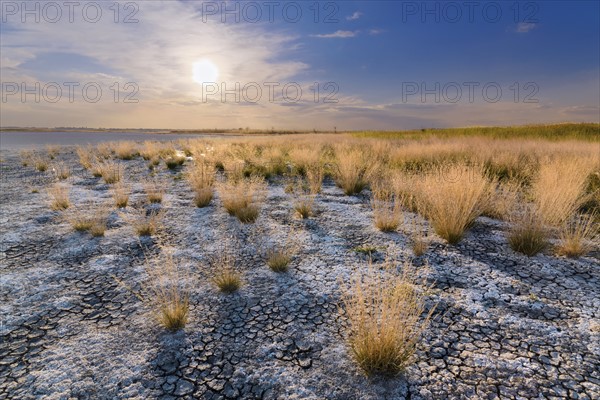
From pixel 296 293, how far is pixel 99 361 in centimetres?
175

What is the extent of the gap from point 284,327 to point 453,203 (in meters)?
3.24

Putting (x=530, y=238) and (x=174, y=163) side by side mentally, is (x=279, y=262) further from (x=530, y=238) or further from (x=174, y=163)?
(x=174, y=163)

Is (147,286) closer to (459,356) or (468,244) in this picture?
(459,356)

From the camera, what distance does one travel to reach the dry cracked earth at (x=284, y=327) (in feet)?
6.96

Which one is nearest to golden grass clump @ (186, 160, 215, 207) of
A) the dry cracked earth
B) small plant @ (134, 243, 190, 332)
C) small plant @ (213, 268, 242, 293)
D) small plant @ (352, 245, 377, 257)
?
the dry cracked earth

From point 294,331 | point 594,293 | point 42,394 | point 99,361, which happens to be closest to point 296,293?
point 294,331

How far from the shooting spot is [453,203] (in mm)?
4609

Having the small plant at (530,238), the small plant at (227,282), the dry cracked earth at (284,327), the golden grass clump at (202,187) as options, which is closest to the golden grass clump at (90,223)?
the dry cracked earth at (284,327)

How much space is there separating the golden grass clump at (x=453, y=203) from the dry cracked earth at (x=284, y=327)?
25 centimetres

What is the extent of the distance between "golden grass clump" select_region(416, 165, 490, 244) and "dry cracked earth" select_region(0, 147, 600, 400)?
0.82ft

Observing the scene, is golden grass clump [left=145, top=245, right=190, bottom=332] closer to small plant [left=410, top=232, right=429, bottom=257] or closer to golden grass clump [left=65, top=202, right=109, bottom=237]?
golden grass clump [left=65, top=202, right=109, bottom=237]

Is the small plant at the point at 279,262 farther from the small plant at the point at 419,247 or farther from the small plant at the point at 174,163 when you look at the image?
the small plant at the point at 174,163

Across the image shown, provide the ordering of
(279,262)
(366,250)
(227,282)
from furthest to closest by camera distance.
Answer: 1. (366,250)
2. (279,262)
3. (227,282)

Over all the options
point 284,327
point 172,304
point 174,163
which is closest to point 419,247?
point 284,327
